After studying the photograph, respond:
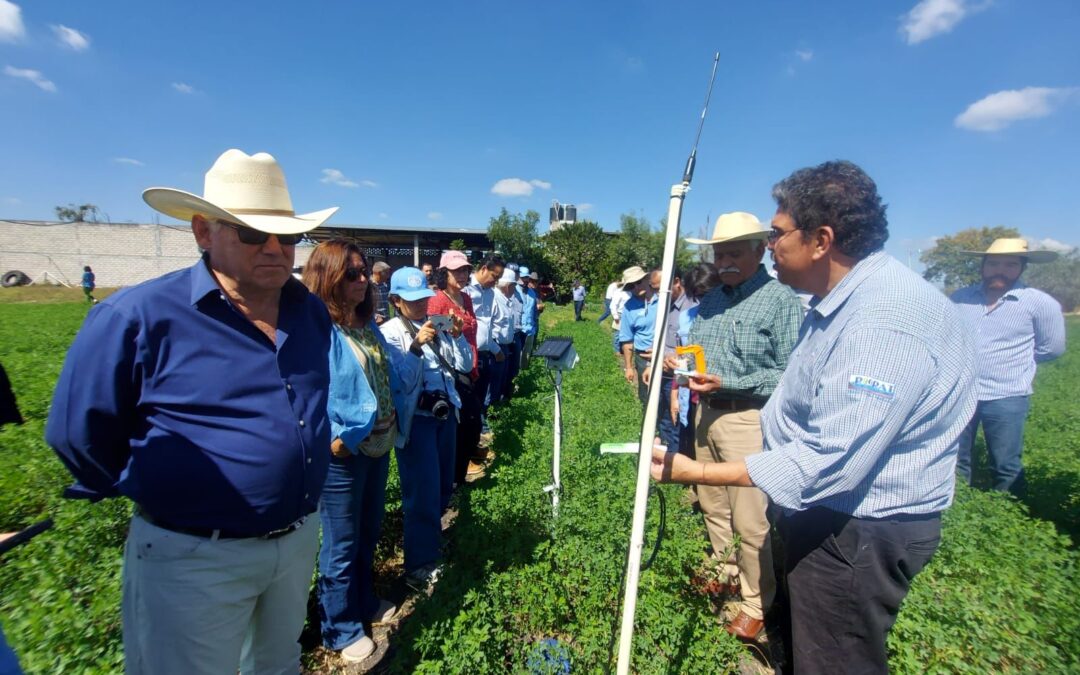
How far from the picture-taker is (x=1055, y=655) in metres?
2.38

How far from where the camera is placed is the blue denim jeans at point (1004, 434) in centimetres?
423

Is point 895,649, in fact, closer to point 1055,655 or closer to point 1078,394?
point 1055,655

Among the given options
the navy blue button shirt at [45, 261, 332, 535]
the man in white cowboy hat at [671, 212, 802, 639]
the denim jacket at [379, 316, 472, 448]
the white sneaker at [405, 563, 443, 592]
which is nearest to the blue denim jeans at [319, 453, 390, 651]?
the denim jacket at [379, 316, 472, 448]

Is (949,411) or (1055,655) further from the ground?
(949,411)

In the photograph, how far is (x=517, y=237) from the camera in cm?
4056

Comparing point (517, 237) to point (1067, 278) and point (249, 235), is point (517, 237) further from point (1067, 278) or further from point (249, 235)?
point (1067, 278)

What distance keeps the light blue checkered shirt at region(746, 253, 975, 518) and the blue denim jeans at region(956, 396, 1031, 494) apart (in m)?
3.35

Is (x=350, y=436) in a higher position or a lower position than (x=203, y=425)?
lower

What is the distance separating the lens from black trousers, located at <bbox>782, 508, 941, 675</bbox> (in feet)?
5.69

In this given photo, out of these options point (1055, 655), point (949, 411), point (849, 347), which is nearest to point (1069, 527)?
point (1055, 655)

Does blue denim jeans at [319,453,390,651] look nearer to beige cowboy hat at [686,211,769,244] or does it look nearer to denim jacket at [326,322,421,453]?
denim jacket at [326,322,421,453]

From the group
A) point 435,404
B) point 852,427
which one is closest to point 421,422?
point 435,404

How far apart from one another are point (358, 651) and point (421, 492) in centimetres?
90

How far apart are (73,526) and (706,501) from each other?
3946 millimetres
